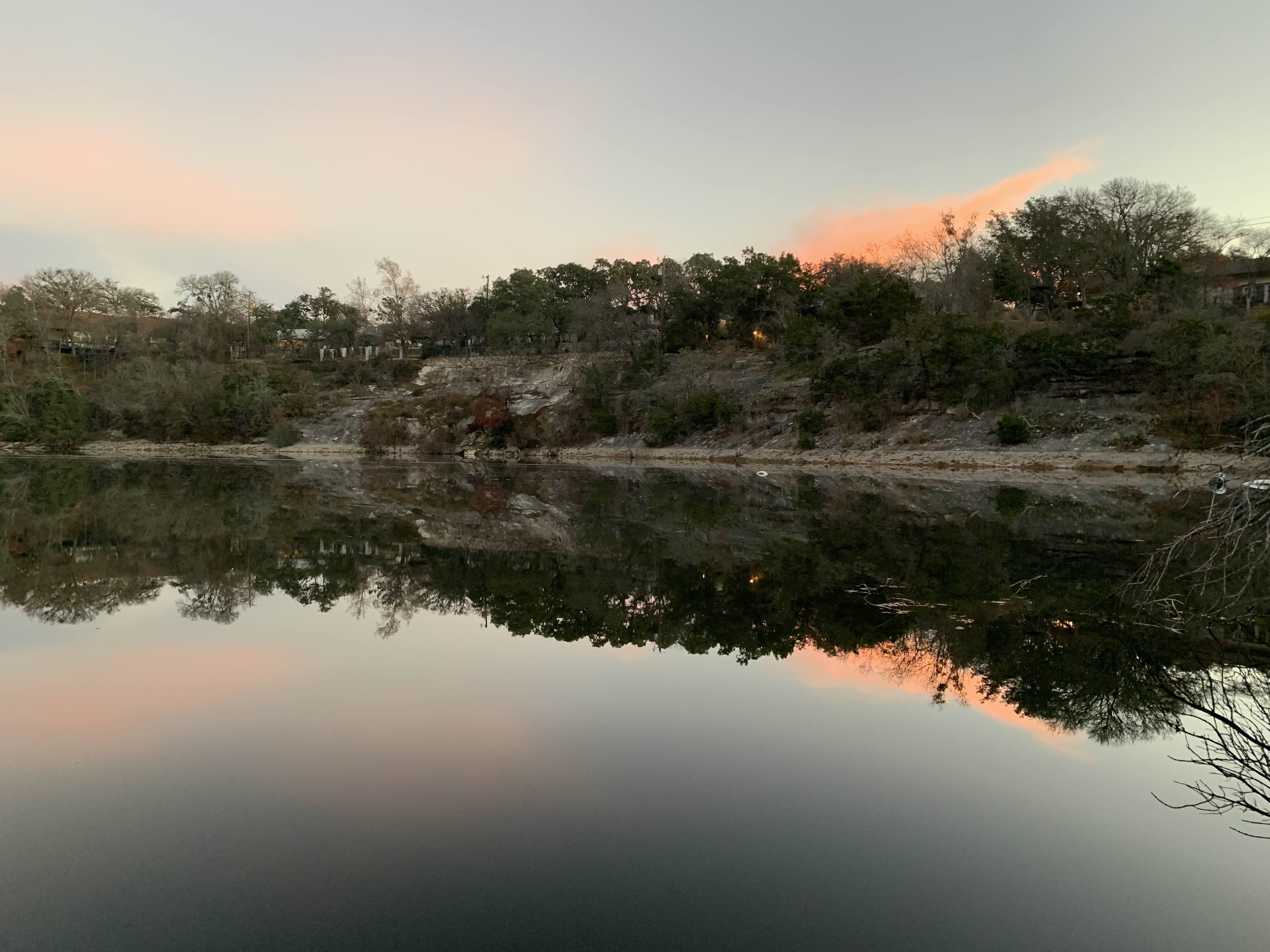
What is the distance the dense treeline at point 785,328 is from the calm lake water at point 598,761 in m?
18.7

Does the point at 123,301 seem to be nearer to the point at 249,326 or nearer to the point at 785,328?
the point at 249,326

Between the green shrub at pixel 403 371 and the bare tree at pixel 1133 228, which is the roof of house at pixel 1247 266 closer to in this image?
the bare tree at pixel 1133 228

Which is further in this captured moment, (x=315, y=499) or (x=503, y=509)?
(x=315, y=499)

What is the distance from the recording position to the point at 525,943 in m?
3.64

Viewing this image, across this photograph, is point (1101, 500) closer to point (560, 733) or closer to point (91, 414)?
point (560, 733)

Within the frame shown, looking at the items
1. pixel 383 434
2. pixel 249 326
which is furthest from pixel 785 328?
pixel 249 326

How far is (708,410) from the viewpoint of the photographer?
5681cm

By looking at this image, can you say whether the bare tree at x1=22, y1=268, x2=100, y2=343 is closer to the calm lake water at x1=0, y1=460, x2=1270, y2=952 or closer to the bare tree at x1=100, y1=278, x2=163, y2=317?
the bare tree at x1=100, y1=278, x2=163, y2=317

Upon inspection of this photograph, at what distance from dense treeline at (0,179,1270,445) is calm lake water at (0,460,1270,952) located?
18688 mm

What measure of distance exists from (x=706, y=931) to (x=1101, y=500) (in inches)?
979

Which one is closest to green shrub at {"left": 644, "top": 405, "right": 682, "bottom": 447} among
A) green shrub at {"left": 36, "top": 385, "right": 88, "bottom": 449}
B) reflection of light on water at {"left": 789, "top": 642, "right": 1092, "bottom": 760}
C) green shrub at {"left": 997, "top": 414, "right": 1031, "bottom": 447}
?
green shrub at {"left": 997, "top": 414, "right": 1031, "bottom": 447}

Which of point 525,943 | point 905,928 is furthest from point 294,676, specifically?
point 905,928

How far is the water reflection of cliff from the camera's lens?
8.41m

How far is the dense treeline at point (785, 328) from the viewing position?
142 feet
